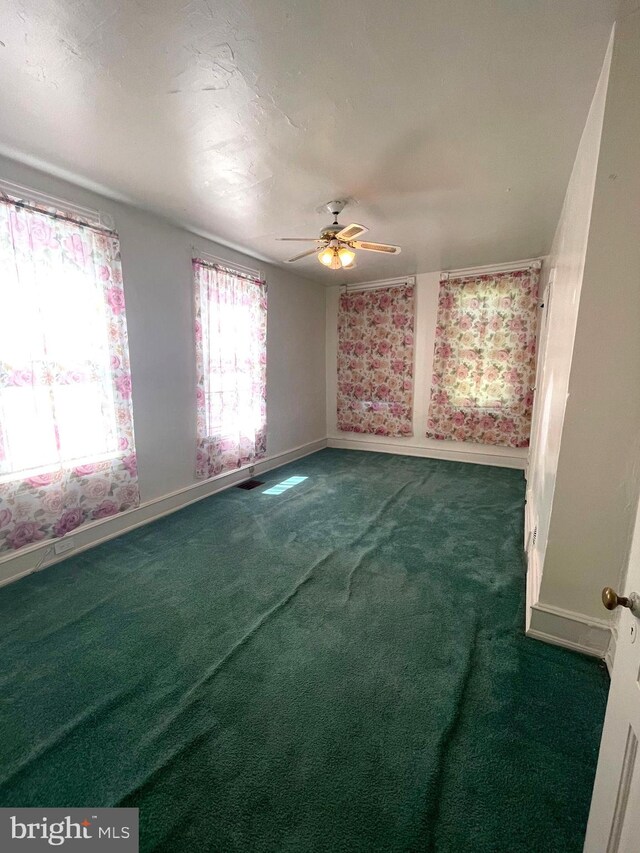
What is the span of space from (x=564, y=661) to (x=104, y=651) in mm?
2035

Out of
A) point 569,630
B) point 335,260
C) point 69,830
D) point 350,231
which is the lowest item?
point 69,830

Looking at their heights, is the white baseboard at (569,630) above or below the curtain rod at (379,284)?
below

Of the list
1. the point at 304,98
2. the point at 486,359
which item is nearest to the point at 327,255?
the point at 304,98

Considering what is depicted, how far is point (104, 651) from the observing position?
1.61 meters

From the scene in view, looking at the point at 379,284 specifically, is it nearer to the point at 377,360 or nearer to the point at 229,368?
the point at 377,360

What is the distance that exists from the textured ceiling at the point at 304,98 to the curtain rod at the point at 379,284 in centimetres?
201

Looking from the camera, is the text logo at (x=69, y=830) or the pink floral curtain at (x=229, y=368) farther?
the pink floral curtain at (x=229, y=368)

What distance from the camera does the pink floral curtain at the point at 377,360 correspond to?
184 inches

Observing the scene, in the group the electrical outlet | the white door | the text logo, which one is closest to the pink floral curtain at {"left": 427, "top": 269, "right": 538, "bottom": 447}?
the white door

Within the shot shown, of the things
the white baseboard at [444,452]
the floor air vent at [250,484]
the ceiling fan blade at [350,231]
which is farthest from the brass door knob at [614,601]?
the white baseboard at [444,452]

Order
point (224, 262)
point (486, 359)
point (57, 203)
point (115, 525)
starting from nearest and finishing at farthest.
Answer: point (57, 203) < point (115, 525) < point (224, 262) < point (486, 359)

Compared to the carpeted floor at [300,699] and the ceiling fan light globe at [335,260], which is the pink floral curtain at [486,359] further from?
the ceiling fan light globe at [335,260]

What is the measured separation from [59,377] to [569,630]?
121 inches

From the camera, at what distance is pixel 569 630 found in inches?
63.2
